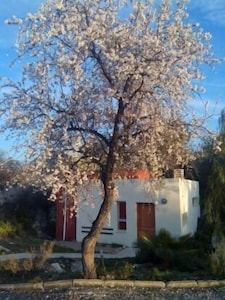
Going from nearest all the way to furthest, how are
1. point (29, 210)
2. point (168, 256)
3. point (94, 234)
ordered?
1. point (94, 234)
2. point (168, 256)
3. point (29, 210)

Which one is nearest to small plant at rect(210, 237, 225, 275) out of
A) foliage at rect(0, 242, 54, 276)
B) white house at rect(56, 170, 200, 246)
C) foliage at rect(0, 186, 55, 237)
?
foliage at rect(0, 242, 54, 276)

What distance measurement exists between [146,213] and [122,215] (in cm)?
142

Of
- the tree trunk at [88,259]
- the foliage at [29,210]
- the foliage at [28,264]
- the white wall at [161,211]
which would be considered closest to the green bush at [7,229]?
the foliage at [29,210]

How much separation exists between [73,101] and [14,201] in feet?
66.5

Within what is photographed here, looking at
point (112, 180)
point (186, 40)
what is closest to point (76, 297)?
point (112, 180)

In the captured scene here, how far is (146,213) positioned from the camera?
1003 inches

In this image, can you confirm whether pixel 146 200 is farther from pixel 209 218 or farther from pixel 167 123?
pixel 167 123

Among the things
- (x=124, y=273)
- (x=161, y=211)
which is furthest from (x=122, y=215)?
(x=124, y=273)

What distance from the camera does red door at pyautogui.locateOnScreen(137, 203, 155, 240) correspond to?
25281 millimetres

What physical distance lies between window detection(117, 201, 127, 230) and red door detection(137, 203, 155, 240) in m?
0.84

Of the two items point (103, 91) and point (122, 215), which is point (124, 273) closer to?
point (103, 91)

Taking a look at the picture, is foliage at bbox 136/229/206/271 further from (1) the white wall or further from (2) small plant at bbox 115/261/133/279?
(1) the white wall

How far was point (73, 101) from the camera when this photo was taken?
1024cm

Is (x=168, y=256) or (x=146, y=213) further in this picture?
(x=146, y=213)
